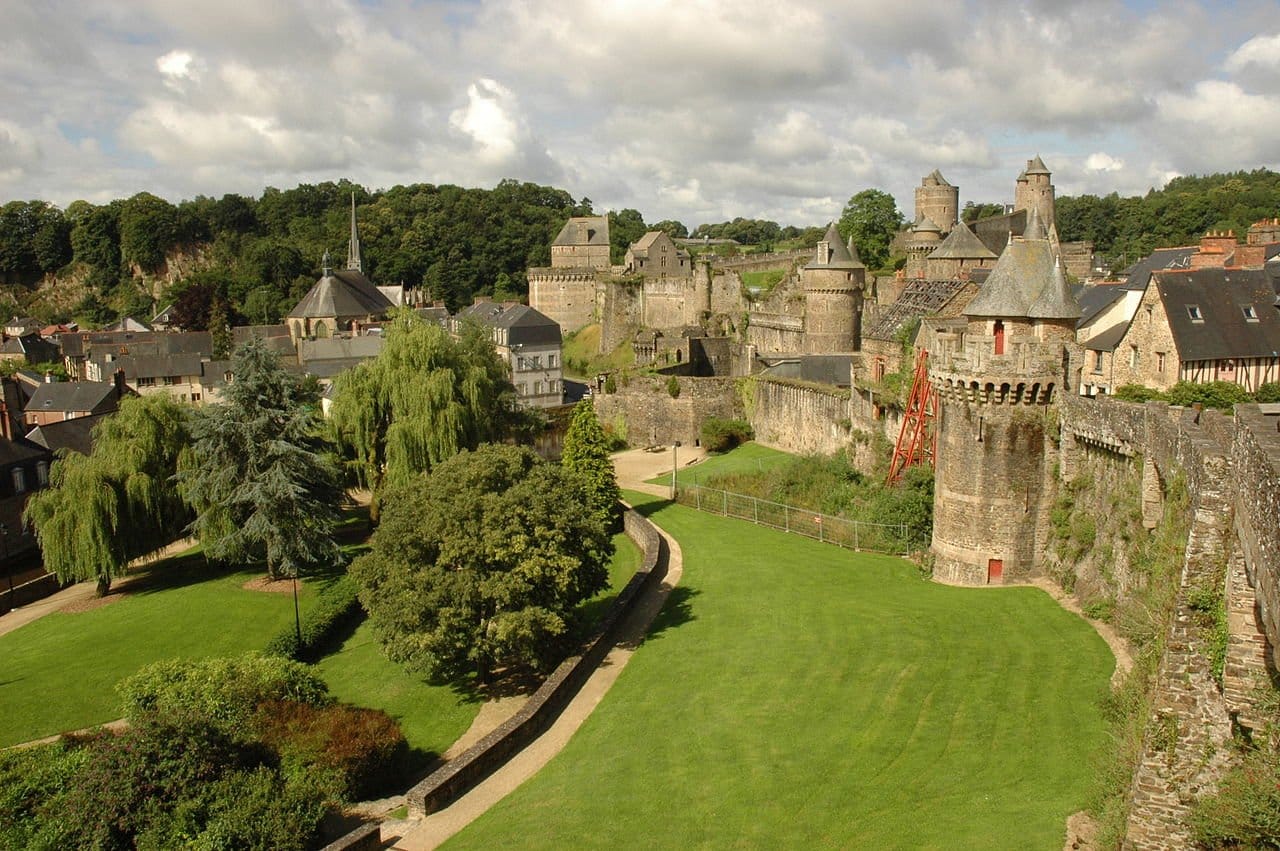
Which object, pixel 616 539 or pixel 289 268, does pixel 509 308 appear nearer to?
pixel 616 539

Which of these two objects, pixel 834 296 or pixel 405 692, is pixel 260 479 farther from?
pixel 834 296

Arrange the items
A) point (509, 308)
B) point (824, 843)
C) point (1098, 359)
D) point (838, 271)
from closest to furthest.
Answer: point (824, 843) < point (1098, 359) < point (838, 271) < point (509, 308)

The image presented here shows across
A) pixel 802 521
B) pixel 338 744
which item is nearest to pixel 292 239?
pixel 802 521

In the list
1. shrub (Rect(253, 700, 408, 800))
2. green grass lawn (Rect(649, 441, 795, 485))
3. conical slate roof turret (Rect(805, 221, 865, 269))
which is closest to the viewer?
shrub (Rect(253, 700, 408, 800))

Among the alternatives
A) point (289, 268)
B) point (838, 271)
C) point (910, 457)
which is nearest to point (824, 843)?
point (910, 457)

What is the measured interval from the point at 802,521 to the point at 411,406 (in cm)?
1373

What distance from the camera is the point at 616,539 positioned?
104ft

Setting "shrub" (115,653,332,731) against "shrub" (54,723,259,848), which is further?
"shrub" (115,653,332,731)

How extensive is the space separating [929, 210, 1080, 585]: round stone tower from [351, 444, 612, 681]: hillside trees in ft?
28.9

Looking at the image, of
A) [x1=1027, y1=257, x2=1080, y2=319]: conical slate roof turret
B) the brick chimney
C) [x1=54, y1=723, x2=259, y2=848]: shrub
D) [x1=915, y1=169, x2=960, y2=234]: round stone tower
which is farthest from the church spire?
[x1=54, y1=723, x2=259, y2=848]: shrub

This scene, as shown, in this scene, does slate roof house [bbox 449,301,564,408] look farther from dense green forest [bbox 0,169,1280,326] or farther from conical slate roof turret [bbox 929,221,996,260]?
dense green forest [bbox 0,169,1280,326]

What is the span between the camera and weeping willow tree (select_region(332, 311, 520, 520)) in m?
32.3

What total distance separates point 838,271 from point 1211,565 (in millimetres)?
34415

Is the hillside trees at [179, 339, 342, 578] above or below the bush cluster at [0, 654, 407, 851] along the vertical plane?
above
